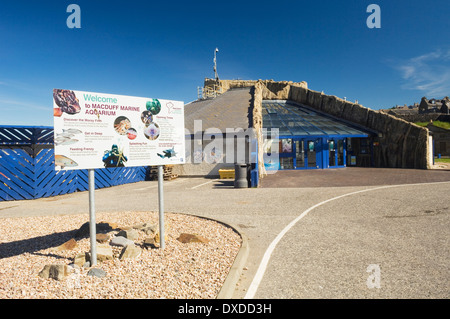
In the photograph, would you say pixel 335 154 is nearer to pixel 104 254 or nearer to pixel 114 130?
pixel 114 130

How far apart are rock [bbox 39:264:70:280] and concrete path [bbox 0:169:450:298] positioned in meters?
2.74

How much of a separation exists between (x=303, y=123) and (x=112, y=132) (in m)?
22.2

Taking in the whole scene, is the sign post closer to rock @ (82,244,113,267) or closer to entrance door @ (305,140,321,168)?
rock @ (82,244,113,267)

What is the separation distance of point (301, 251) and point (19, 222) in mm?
8268

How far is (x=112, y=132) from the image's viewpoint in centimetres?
500

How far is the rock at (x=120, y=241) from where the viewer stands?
5562mm

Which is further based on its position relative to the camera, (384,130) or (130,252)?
(384,130)

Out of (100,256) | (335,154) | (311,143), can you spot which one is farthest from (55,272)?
(335,154)

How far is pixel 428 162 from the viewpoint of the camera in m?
19.8

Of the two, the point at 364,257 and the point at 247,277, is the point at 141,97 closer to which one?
the point at 247,277

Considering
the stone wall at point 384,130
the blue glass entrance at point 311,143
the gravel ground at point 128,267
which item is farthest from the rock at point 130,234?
the blue glass entrance at point 311,143

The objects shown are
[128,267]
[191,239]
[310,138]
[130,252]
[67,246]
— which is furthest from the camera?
[310,138]

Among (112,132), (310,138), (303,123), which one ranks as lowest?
(112,132)
